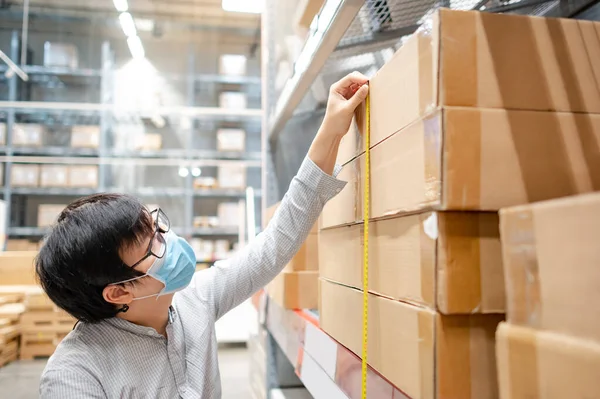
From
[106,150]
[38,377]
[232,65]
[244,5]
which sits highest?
[232,65]

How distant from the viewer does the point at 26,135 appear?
724cm

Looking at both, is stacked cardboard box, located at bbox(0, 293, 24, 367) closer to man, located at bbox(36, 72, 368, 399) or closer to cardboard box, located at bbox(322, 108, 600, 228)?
man, located at bbox(36, 72, 368, 399)

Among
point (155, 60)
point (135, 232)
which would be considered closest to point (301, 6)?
point (135, 232)

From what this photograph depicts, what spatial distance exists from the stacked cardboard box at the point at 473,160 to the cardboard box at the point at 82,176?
281 inches

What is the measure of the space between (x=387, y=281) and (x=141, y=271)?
25.8 inches

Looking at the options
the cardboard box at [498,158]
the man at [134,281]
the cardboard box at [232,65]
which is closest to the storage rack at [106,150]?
the cardboard box at [232,65]

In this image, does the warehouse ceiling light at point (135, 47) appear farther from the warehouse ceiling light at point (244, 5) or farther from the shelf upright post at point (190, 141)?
the warehouse ceiling light at point (244, 5)

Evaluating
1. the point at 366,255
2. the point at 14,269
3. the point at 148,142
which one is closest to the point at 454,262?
the point at 366,255

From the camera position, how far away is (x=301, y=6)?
199 cm

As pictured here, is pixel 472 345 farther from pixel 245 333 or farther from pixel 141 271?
pixel 245 333

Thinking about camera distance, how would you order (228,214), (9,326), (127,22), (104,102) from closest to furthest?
(9,326) < (127,22) < (228,214) < (104,102)

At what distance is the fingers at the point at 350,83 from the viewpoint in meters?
1.08

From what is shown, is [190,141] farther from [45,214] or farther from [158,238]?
[158,238]

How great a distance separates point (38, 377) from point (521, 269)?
16.7ft
